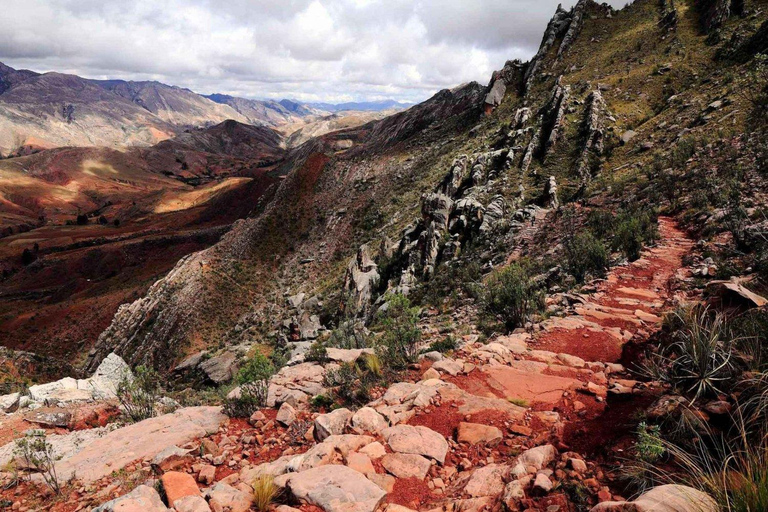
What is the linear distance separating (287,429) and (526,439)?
4548 millimetres

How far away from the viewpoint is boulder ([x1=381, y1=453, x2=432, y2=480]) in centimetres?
512

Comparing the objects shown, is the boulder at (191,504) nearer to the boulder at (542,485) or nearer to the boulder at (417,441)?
the boulder at (417,441)

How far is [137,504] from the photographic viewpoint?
4660 millimetres

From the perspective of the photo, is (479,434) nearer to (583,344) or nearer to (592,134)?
(583,344)

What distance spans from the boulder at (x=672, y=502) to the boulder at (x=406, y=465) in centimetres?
263

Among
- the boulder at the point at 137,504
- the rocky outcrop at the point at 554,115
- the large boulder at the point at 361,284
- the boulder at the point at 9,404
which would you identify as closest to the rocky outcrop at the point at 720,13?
the rocky outcrop at the point at 554,115

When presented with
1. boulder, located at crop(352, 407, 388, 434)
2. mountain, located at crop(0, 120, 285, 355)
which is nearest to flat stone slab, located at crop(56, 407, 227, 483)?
boulder, located at crop(352, 407, 388, 434)

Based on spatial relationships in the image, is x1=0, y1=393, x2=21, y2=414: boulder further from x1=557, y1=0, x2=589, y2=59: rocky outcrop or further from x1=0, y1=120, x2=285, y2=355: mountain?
x1=557, y1=0, x2=589, y2=59: rocky outcrop

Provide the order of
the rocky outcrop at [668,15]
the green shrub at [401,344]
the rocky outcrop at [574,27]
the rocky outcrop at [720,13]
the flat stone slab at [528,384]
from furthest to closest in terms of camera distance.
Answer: the rocky outcrop at [574,27]
the rocky outcrop at [668,15]
the rocky outcrop at [720,13]
the green shrub at [401,344]
the flat stone slab at [528,384]

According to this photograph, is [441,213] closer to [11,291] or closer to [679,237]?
[679,237]

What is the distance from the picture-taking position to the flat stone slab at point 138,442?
6.95 meters

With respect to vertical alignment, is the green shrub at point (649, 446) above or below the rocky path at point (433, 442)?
above

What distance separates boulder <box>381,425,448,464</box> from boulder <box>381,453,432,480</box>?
0.12 meters

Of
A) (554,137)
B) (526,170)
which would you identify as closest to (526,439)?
(526,170)
